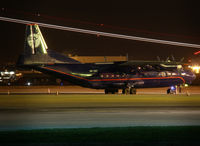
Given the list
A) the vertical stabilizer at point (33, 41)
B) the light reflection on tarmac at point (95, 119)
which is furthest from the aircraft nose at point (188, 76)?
the light reflection on tarmac at point (95, 119)

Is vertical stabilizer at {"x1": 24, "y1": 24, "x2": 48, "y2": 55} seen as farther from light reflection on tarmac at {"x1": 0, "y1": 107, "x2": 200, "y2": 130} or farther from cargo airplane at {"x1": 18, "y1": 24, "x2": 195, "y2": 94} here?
light reflection on tarmac at {"x1": 0, "y1": 107, "x2": 200, "y2": 130}

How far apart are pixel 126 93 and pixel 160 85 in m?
4.79

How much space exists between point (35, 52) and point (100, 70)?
826 cm

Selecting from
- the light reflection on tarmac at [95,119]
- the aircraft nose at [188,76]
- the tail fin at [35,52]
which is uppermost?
the tail fin at [35,52]

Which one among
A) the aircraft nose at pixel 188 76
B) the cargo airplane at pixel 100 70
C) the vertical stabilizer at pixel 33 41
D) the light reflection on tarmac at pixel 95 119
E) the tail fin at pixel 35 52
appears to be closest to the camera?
the light reflection on tarmac at pixel 95 119

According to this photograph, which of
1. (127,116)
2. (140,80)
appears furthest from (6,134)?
(140,80)

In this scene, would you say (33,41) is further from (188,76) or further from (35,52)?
(188,76)

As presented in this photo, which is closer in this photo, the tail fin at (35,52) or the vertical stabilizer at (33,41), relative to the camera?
the tail fin at (35,52)

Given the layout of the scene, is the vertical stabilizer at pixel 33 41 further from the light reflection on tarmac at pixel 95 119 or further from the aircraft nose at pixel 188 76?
the light reflection on tarmac at pixel 95 119

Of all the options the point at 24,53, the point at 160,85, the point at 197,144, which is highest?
Result: the point at 24,53

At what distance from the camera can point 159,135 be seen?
13852mm

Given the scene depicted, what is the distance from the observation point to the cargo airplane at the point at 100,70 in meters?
42.4

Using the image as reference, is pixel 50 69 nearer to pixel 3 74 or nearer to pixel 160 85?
pixel 160 85

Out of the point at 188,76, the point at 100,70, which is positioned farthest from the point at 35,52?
the point at 188,76
